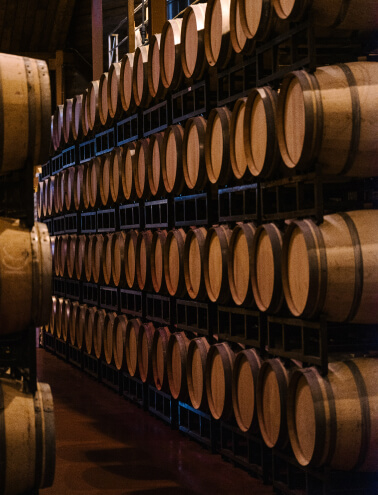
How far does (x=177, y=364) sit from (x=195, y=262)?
1.04 metres

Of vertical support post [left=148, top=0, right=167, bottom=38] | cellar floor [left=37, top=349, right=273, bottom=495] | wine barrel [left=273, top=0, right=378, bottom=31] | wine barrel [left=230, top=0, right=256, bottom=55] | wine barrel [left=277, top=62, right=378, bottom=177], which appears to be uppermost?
vertical support post [left=148, top=0, right=167, bottom=38]

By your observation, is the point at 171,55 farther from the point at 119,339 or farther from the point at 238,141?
the point at 119,339

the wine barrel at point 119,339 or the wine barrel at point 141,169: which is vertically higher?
the wine barrel at point 141,169

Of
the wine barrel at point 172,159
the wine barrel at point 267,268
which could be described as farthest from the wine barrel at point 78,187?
the wine barrel at point 267,268

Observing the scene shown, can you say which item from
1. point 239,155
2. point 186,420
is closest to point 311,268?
point 239,155

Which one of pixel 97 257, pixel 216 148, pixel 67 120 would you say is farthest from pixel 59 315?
pixel 216 148

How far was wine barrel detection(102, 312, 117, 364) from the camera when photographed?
977 cm

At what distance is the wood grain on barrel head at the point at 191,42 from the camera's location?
7.00 metres

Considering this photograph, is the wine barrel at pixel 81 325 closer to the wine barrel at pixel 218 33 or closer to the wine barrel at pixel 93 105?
the wine barrel at pixel 93 105

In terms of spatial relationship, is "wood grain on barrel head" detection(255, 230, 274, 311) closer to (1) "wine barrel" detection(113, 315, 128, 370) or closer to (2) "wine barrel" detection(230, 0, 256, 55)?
(2) "wine barrel" detection(230, 0, 256, 55)

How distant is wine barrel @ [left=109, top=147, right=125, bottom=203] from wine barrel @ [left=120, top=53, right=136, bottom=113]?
52 cm

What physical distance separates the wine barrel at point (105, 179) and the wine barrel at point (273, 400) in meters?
4.62

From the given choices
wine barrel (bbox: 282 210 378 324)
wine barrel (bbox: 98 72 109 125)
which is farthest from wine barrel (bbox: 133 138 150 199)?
wine barrel (bbox: 282 210 378 324)

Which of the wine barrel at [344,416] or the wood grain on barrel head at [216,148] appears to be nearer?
the wine barrel at [344,416]
